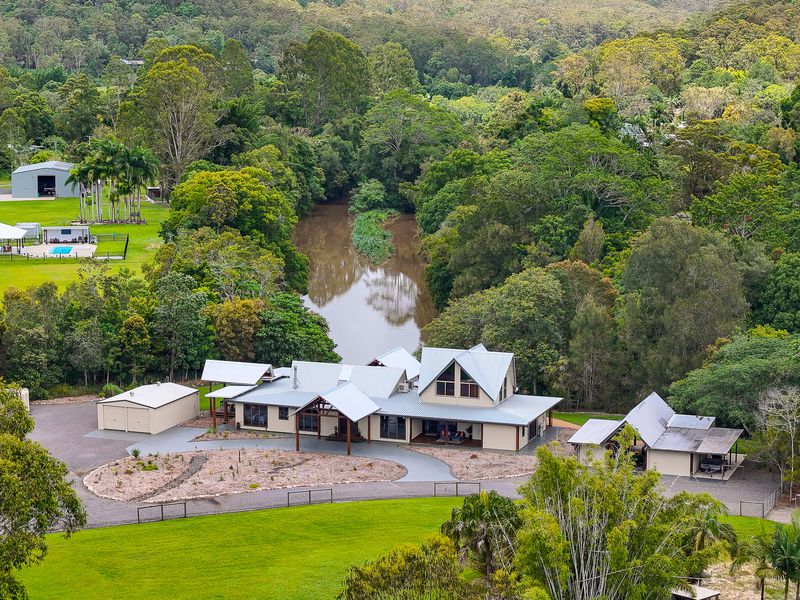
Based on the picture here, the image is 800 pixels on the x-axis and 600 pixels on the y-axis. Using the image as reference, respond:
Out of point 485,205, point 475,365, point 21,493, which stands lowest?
point 21,493

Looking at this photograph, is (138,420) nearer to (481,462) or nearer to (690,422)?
(481,462)

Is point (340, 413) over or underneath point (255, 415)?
over

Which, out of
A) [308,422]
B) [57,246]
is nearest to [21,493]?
[308,422]

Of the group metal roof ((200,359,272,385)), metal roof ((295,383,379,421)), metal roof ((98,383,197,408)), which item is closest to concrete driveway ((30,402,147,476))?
metal roof ((98,383,197,408))

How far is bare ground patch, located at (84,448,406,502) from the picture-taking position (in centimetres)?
4431

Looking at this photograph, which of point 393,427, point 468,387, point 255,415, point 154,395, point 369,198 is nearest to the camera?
point 393,427

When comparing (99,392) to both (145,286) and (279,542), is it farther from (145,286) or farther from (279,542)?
(279,542)

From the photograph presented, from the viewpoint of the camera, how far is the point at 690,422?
48844mm

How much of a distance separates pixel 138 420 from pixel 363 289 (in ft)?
113

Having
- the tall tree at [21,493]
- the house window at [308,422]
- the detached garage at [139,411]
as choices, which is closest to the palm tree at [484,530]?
the tall tree at [21,493]

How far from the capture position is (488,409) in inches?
2016

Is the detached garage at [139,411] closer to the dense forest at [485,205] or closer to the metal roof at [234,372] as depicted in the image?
the metal roof at [234,372]

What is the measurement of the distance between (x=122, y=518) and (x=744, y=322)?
96.8 feet

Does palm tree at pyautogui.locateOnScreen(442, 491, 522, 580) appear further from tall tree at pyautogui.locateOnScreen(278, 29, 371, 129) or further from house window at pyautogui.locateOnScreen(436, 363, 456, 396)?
tall tree at pyautogui.locateOnScreen(278, 29, 371, 129)
